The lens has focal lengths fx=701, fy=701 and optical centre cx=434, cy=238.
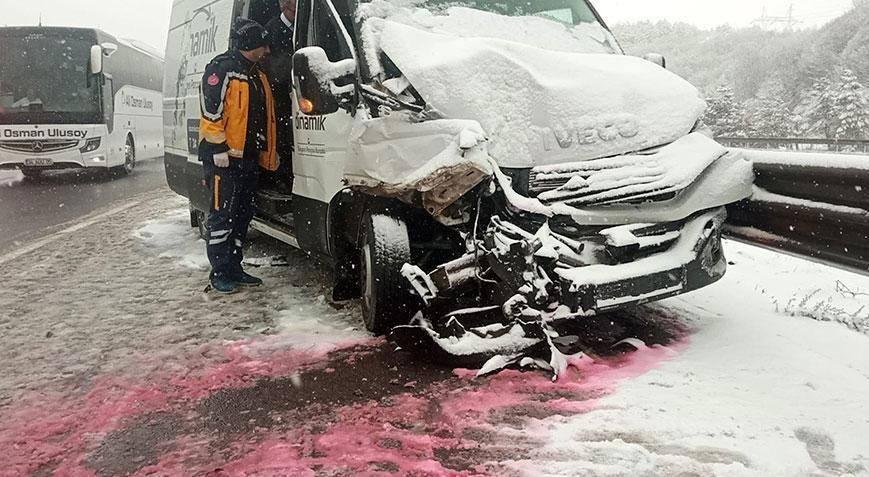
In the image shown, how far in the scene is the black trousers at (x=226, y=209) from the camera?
5738mm

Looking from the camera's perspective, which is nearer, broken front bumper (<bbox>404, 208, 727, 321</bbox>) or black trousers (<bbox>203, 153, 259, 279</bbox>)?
broken front bumper (<bbox>404, 208, 727, 321</bbox>)

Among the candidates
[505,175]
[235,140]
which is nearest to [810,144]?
[235,140]

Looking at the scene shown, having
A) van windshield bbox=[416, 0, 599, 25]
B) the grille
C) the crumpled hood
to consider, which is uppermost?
van windshield bbox=[416, 0, 599, 25]

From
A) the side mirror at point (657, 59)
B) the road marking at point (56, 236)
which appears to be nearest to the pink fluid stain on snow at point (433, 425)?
the side mirror at point (657, 59)

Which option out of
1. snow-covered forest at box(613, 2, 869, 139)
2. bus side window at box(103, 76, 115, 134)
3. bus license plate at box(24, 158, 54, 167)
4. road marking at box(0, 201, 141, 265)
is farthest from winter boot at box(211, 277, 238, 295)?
snow-covered forest at box(613, 2, 869, 139)

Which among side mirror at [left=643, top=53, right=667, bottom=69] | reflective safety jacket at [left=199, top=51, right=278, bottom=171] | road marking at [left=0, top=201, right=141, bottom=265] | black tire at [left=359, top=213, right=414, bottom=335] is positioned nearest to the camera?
black tire at [left=359, top=213, right=414, bottom=335]

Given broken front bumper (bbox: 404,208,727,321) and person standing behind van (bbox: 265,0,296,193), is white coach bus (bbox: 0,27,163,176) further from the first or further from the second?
broken front bumper (bbox: 404,208,727,321)

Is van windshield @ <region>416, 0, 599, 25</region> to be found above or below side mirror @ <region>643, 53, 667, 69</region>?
above

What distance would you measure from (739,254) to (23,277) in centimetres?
710

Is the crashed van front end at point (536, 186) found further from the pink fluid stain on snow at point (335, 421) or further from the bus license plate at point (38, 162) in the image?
the bus license plate at point (38, 162)

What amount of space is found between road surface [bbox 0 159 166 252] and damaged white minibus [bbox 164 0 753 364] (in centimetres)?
558

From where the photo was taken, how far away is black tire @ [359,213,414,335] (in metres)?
4.04

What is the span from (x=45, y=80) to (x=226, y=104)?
12950 mm

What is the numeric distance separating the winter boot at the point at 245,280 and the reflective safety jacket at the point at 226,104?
1.01 m
